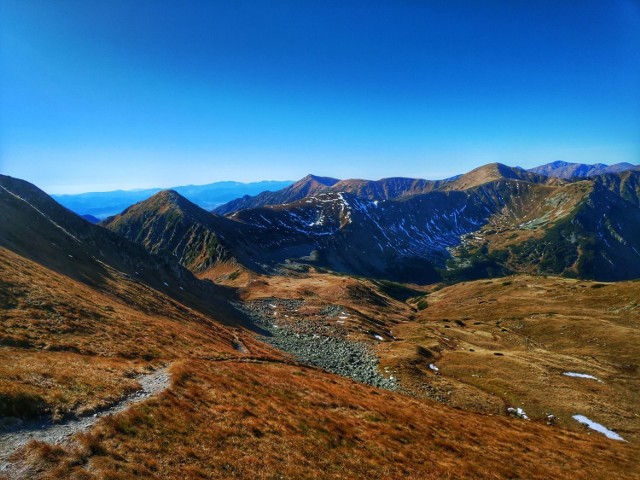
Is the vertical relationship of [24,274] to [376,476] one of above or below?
above

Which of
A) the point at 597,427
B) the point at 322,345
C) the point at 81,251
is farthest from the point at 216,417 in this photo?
the point at 81,251

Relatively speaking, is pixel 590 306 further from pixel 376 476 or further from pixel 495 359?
pixel 376 476

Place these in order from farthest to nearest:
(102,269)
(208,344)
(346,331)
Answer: (346,331)
(102,269)
(208,344)

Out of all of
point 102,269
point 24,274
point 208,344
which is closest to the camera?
point 24,274

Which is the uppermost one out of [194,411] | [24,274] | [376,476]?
[24,274]

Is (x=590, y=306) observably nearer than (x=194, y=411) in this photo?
No

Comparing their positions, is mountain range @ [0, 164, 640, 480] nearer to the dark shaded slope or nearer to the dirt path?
the dirt path

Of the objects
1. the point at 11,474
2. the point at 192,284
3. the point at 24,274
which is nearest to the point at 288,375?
the point at 11,474

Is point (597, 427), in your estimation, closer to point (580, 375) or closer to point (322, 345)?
point (580, 375)
